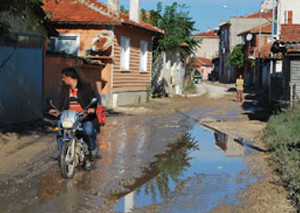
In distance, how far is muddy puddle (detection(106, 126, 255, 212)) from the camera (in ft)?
20.1

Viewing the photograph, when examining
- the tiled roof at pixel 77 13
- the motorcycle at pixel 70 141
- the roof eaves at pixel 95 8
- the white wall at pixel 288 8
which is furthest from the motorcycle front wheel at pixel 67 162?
the white wall at pixel 288 8

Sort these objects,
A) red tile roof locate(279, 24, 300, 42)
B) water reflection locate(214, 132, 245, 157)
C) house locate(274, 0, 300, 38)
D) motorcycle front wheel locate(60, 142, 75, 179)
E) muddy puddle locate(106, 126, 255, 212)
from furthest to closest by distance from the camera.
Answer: house locate(274, 0, 300, 38), red tile roof locate(279, 24, 300, 42), water reflection locate(214, 132, 245, 157), motorcycle front wheel locate(60, 142, 75, 179), muddy puddle locate(106, 126, 255, 212)

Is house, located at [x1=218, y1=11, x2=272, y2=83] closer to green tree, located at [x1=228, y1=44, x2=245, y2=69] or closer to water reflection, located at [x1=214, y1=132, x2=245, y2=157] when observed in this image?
green tree, located at [x1=228, y1=44, x2=245, y2=69]

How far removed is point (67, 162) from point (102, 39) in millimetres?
16031

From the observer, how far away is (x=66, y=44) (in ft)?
77.2

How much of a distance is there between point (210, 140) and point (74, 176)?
5.65m

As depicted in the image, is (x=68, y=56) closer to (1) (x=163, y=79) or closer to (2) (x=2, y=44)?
(2) (x=2, y=44)

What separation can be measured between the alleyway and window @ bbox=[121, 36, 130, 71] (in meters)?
11.0

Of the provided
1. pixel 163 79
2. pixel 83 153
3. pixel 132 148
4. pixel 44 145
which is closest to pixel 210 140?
Result: pixel 132 148

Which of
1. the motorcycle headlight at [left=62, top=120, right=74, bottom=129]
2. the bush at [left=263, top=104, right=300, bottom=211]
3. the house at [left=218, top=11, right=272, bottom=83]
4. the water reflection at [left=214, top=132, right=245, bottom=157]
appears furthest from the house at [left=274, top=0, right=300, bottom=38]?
the motorcycle headlight at [left=62, top=120, right=74, bottom=129]

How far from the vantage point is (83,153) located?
7.95 m

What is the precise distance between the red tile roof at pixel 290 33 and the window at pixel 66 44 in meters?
10.9

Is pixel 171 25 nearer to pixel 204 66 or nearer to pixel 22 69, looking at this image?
pixel 22 69

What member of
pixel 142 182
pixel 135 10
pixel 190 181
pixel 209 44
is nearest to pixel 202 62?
pixel 209 44
